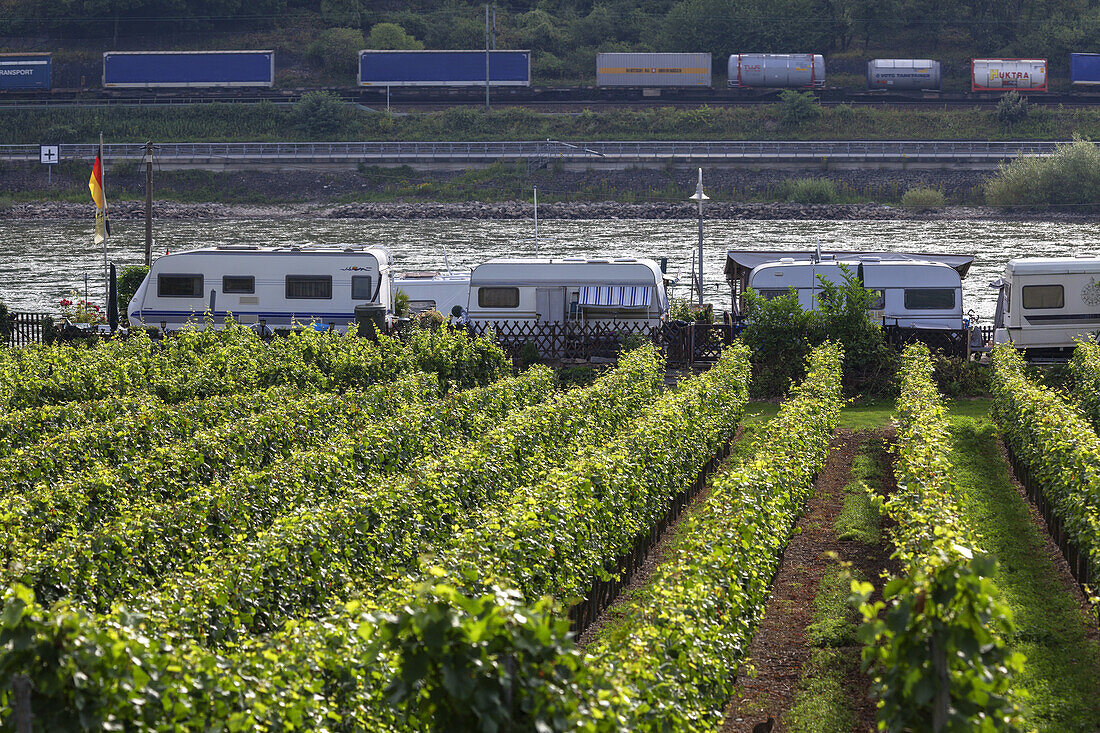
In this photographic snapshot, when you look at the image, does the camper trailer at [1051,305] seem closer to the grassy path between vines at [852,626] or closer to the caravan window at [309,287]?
the grassy path between vines at [852,626]

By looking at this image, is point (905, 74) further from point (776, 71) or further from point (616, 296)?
point (616, 296)

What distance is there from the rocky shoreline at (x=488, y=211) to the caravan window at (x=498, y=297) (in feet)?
148

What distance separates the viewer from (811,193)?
73.9 m

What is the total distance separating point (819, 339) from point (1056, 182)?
54.4 meters

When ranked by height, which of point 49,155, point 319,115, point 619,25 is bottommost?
point 49,155

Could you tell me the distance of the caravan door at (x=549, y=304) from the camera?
27328 mm

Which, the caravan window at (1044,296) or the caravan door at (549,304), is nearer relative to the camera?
the caravan window at (1044,296)

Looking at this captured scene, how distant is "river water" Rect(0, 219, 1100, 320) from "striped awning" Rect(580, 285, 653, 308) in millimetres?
15038

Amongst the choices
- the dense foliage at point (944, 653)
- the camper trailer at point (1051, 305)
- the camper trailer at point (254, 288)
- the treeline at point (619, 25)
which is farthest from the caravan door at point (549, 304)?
the treeline at point (619, 25)

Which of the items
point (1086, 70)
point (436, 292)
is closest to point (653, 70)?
point (1086, 70)

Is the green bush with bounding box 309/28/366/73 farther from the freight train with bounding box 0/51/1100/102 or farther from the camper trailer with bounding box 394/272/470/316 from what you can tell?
the camper trailer with bounding box 394/272/470/316

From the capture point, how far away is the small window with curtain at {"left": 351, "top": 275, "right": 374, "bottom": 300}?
2853 cm

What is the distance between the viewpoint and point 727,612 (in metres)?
8.57

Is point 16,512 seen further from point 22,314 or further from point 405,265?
point 405,265
